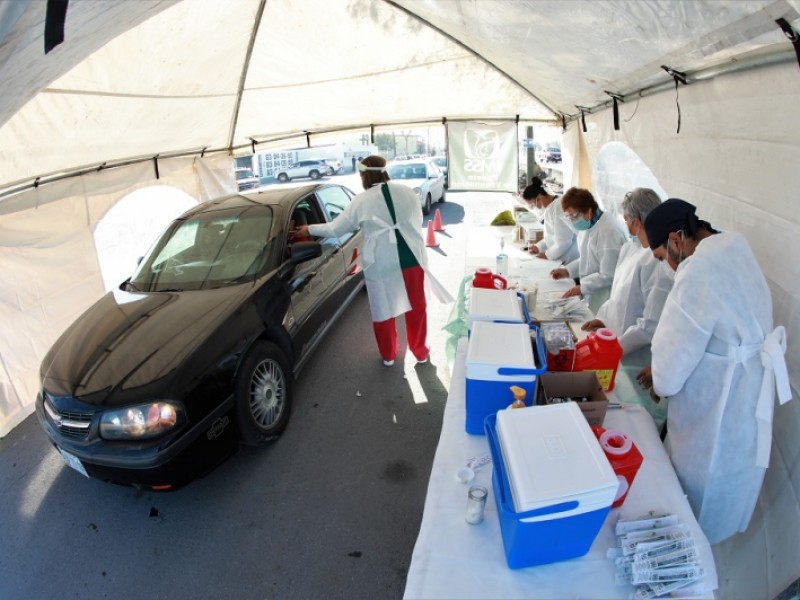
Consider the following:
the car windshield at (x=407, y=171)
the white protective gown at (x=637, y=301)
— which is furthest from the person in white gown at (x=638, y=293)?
the car windshield at (x=407, y=171)

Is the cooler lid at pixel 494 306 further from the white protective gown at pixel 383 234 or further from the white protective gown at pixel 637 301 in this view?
the white protective gown at pixel 383 234

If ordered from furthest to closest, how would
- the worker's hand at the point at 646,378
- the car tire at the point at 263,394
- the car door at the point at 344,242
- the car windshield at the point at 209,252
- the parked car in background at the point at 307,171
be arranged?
the parked car in background at the point at 307,171 → the car door at the point at 344,242 → the car windshield at the point at 209,252 → the car tire at the point at 263,394 → the worker's hand at the point at 646,378

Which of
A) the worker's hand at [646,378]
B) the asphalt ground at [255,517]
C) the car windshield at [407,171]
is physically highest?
the car windshield at [407,171]

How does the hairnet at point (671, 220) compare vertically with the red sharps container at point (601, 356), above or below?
above

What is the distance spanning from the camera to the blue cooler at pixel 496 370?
169 centimetres

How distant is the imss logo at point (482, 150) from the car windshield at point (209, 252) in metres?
3.66

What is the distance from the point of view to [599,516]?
1.21m

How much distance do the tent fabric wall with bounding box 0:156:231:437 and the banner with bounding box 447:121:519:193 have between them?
14.4ft

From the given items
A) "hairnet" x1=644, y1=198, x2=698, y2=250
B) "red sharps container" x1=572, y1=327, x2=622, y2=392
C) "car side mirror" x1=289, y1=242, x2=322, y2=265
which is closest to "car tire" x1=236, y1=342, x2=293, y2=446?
"car side mirror" x1=289, y1=242, x2=322, y2=265

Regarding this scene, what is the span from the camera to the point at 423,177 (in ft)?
38.9

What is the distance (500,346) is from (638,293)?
1259 mm

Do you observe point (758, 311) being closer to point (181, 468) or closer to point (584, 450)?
point (584, 450)

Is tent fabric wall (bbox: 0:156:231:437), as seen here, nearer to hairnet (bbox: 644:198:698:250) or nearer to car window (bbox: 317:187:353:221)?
car window (bbox: 317:187:353:221)

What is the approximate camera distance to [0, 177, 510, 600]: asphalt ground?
7.38 feet
